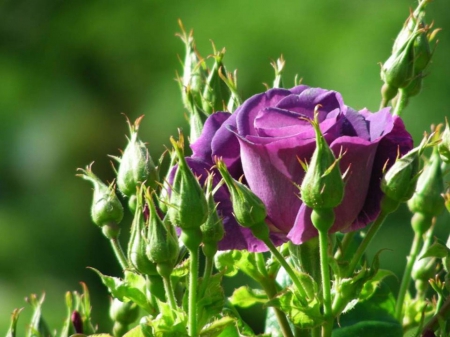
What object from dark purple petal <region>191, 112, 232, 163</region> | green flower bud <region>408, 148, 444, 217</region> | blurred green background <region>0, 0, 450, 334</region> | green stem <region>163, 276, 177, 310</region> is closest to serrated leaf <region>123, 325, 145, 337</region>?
green stem <region>163, 276, 177, 310</region>

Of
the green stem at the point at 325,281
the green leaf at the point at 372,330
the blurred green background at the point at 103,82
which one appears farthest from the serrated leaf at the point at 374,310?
the blurred green background at the point at 103,82

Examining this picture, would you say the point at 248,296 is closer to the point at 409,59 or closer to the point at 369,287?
the point at 369,287

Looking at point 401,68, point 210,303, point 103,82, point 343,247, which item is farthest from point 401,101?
point 103,82

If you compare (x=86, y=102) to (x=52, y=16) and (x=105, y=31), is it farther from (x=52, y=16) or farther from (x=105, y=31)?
(x=52, y=16)

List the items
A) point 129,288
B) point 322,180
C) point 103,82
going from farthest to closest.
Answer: point 103,82
point 129,288
point 322,180

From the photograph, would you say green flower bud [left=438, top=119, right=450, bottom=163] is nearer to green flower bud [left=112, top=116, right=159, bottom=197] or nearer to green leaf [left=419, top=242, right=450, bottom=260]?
green leaf [left=419, top=242, right=450, bottom=260]

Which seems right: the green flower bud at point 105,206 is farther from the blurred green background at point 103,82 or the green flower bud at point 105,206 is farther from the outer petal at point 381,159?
the blurred green background at point 103,82

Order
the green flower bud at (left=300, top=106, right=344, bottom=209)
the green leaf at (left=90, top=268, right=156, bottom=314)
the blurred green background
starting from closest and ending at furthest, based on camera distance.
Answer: the green flower bud at (left=300, top=106, right=344, bottom=209), the green leaf at (left=90, top=268, right=156, bottom=314), the blurred green background
